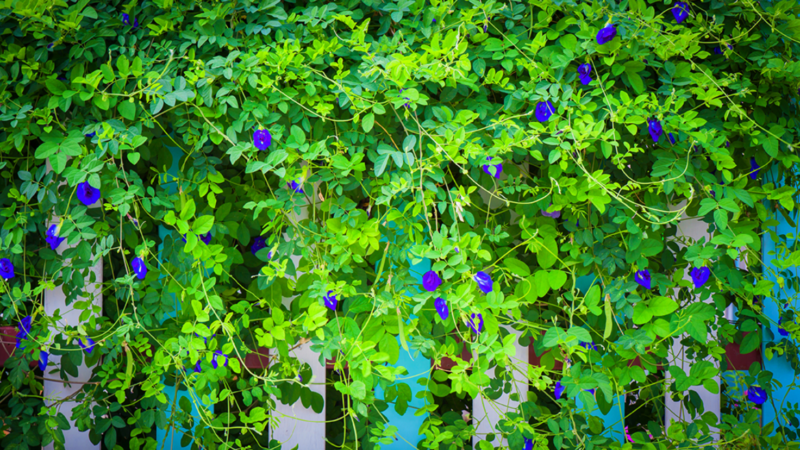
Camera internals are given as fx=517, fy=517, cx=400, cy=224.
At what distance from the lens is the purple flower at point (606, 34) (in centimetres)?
125

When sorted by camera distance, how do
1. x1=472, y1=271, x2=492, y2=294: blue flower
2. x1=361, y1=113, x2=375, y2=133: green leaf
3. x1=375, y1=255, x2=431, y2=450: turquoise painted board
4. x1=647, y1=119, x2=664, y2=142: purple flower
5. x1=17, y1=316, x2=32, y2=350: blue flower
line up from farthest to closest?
x1=375, y1=255, x2=431, y2=450: turquoise painted board, x1=17, y1=316, x2=32, y2=350: blue flower, x1=647, y1=119, x2=664, y2=142: purple flower, x1=361, y1=113, x2=375, y2=133: green leaf, x1=472, y1=271, x2=492, y2=294: blue flower

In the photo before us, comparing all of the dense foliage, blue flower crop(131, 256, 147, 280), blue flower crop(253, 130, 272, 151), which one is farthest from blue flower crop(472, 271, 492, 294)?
blue flower crop(131, 256, 147, 280)

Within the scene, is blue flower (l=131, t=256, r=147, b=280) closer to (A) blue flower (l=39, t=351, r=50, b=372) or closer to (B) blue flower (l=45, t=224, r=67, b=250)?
(B) blue flower (l=45, t=224, r=67, b=250)

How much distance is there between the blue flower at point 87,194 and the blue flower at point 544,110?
1.19 meters

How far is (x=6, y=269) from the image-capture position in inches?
57.0

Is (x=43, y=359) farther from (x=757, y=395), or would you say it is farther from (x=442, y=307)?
(x=757, y=395)

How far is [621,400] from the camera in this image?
5.10 ft

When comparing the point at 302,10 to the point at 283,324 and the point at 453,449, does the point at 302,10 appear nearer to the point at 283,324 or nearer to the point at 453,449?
the point at 283,324

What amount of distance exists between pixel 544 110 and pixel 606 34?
0.23 meters

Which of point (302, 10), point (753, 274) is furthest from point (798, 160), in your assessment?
point (302, 10)

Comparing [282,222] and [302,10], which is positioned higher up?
[302,10]

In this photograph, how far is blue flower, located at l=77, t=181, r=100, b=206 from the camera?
139 centimetres

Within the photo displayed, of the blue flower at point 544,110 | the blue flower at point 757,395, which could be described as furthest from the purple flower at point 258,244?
the blue flower at point 757,395

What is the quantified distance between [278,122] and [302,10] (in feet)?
0.99
